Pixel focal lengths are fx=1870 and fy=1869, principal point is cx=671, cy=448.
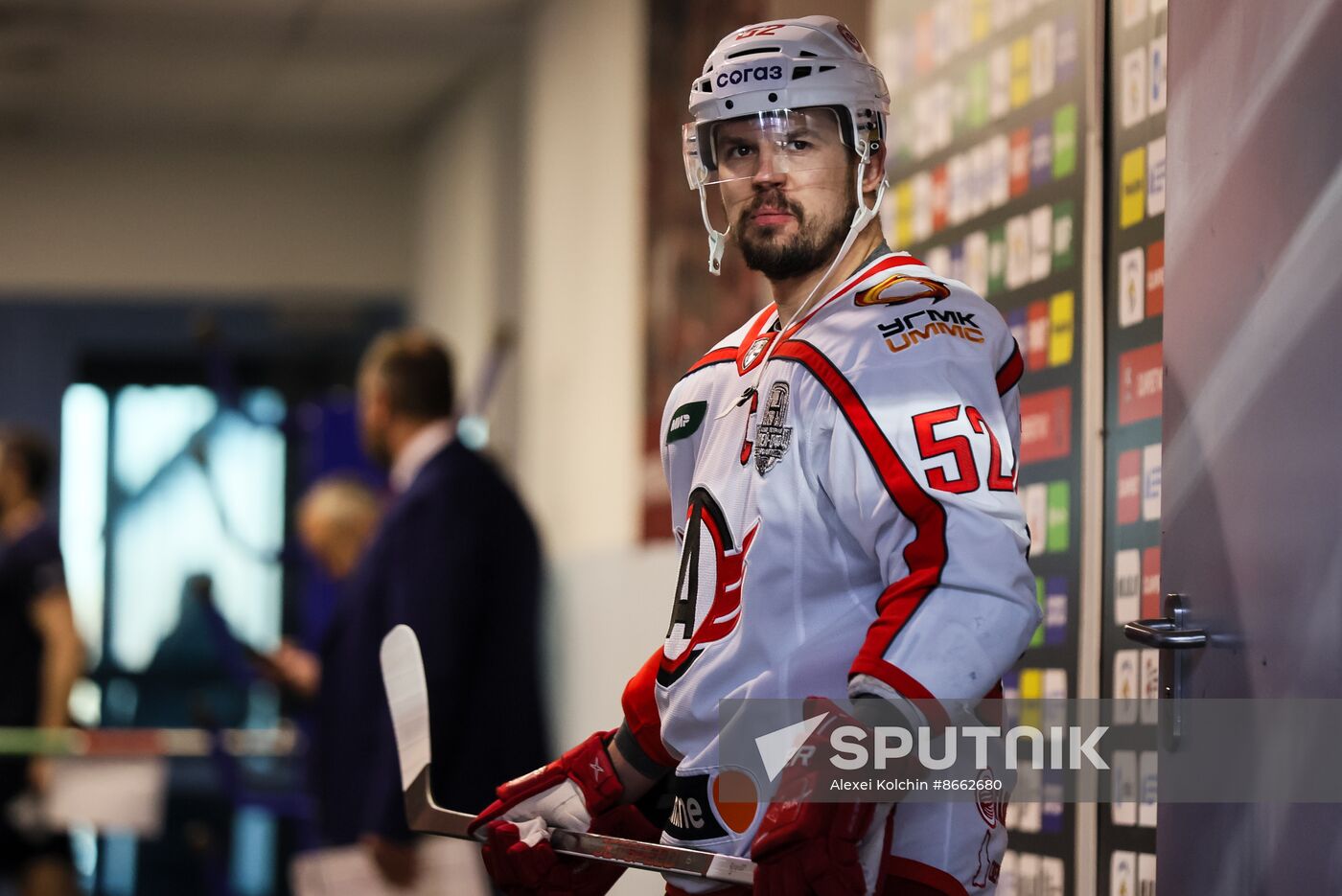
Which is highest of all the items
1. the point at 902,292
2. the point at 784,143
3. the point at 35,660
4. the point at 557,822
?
the point at 784,143

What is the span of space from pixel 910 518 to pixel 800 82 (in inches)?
17.9

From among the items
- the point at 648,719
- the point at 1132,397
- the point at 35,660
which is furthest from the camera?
the point at 35,660

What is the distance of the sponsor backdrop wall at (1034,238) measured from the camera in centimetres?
243

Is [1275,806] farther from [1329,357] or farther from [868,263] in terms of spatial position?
[868,263]

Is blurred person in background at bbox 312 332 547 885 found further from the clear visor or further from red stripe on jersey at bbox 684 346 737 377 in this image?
the clear visor

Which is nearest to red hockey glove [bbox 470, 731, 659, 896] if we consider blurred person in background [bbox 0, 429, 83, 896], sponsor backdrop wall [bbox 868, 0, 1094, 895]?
sponsor backdrop wall [bbox 868, 0, 1094, 895]

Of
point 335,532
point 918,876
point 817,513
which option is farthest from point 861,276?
point 335,532

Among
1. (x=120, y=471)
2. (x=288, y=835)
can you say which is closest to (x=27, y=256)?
(x=120, y=471)

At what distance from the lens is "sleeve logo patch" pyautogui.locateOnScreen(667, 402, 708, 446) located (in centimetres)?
189

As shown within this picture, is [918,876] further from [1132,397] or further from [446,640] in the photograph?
[446,640]

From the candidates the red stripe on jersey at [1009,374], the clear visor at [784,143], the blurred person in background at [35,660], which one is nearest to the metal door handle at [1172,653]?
the red stripe on jersey at [1009,374]

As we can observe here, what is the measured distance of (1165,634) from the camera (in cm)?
192

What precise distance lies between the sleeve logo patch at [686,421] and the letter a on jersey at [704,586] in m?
0.10

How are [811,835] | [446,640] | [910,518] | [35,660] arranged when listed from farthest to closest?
[35,660], [446,640], [910,518], [811,835]
